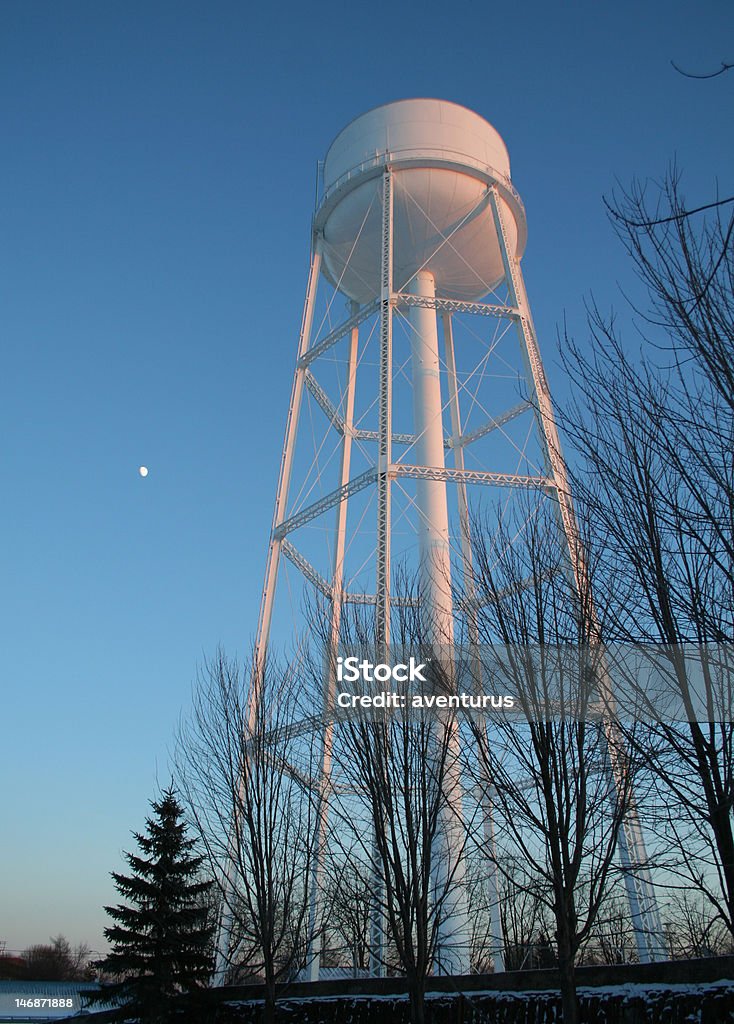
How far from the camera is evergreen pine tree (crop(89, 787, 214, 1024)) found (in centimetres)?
1523

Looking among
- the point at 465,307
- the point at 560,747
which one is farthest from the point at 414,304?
the point at 560,747

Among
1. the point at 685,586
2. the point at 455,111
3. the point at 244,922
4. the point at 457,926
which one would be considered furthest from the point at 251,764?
the point at 455,111

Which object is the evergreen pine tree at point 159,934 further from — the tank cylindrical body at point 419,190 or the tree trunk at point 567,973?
the tank cylindrical body at point 419,190

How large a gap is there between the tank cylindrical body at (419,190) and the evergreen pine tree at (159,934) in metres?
12.1

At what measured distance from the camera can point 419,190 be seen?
19.6 m

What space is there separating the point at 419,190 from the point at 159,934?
1481 centimetres

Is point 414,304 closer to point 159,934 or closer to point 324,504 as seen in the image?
point 324,504

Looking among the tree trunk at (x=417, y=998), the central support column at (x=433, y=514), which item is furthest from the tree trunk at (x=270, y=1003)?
the tree trunk at (x=417, y=998)

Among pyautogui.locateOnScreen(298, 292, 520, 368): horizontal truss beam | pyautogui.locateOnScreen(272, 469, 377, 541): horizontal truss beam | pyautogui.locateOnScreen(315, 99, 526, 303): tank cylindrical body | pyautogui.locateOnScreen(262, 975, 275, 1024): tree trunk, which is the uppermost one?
pyautogui.locateOnScreen(315, 99, 526, 303): tank cylindrical body

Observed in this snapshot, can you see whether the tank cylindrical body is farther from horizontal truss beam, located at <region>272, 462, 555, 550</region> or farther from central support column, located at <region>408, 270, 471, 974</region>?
horizontal truss beam, located at <region>272, 462, 555, 550</region>

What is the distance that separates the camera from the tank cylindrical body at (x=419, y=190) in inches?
770

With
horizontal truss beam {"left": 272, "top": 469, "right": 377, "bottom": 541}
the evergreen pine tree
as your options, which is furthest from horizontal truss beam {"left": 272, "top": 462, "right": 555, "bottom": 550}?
the evergreen pine tree

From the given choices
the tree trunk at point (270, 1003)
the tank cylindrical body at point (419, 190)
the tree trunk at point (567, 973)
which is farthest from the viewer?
the tank cylindrical body at point (419, 190)

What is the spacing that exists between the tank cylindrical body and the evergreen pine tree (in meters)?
12.1
